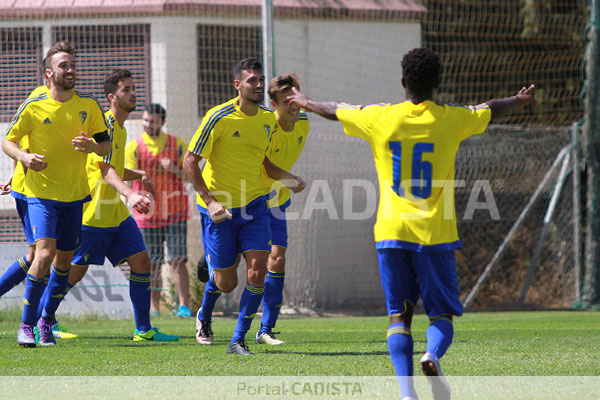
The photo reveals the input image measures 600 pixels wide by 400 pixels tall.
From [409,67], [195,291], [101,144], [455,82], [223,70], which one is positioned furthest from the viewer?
[455,82]

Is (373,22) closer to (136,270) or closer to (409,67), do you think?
(136,270)

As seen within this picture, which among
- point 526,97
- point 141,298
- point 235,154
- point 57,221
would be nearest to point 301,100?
point 526,97

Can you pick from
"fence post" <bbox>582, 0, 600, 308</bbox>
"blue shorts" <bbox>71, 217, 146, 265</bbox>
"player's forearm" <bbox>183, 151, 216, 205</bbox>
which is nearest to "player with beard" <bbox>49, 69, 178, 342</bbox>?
"blue shorts" <bbox>71, 217, 146, 265</bbox>

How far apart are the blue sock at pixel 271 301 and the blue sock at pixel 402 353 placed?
3107 millimetres

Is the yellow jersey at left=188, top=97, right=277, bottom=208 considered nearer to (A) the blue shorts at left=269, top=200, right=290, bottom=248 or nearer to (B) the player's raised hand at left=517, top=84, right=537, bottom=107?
(A) the blue shorts at left=269, top=200, right=290, bottom=248

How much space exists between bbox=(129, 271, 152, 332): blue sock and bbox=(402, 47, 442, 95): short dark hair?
13.3 feet

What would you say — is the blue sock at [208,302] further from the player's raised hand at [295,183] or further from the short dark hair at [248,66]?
the short dark hair at [248,66]

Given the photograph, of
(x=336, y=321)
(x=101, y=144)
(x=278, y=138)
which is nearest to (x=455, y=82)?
(x=336, y=321)

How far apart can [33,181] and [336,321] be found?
491 cm

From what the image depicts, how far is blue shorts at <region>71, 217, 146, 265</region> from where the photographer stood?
Result: 26.0 feet

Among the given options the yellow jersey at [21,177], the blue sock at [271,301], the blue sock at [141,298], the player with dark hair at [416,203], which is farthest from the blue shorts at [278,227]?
the player with dark hair at [416,203]

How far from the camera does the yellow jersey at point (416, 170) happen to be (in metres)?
4.62

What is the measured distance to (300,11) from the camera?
13.2 metres

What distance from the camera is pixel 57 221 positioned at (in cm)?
729
